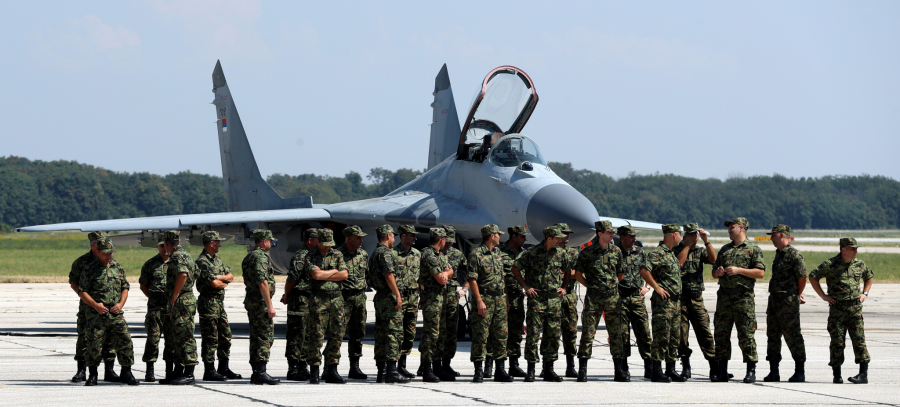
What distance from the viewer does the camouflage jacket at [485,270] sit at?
9156mm

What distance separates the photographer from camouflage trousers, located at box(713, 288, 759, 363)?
925cm

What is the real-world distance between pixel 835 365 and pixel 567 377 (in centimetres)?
256

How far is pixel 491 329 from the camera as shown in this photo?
927cm

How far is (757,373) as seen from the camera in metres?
10.1

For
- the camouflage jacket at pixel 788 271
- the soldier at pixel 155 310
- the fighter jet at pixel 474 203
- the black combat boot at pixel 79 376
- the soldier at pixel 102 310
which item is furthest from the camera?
the fighter jet at pixel 474 203

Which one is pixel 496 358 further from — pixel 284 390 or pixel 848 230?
pixel 848 230

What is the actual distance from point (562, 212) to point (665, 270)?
2.80 meters

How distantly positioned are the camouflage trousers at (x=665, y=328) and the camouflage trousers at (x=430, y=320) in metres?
2.04

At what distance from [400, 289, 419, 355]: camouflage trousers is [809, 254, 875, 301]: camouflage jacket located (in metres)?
3.81

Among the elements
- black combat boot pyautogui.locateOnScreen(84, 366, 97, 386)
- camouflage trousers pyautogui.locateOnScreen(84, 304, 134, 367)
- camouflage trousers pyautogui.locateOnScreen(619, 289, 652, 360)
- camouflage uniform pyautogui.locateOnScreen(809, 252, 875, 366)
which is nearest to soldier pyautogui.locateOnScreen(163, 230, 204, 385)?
camouflage trousers pyautogui.locateOnScreen(84, 304, 134, 367)

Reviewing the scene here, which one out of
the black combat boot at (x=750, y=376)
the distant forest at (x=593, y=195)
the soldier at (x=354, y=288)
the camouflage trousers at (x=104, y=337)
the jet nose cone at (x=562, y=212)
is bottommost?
the black combat boot at (x=750, y=376)

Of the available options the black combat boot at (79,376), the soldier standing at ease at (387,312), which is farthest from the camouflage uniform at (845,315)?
the black combat boot at (79,376)

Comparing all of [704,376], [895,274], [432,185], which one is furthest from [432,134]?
[895,274]

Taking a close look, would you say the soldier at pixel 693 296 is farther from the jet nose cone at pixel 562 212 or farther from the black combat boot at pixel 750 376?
the jet nose cone at pixel 562 212
